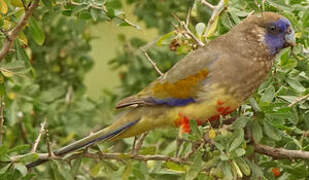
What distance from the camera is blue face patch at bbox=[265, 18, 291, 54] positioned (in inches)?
113

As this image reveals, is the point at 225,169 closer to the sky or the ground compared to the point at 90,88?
closer to the sky

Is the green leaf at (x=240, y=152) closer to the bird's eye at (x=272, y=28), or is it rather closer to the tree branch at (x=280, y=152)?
the tree branch at (x=280, y=152)

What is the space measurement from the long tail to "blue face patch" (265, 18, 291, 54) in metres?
0.74

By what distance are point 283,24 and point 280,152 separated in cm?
60

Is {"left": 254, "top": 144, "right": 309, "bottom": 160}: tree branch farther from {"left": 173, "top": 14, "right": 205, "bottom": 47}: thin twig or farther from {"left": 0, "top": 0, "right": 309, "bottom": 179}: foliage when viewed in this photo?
{"left": 173, "top": 14, "right": 205, "bottom": 47}: thin twig

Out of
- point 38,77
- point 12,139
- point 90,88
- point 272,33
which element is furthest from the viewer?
point 90,88

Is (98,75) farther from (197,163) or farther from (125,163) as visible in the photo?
(197,163)

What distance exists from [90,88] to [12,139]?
159 cm

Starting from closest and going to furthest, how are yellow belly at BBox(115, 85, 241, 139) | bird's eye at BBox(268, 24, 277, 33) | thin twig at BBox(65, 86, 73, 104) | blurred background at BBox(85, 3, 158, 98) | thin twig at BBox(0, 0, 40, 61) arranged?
thin twig at BBox(0, 0, 40, 61) < yellow belly at BBox(115, 85, 241, 139) < bird's eye at BBox(268, 24, 277, 33) < thin twig at BBox(65, 86, 73, 104) < blurred background at BBox(85, 3, 158, 98)

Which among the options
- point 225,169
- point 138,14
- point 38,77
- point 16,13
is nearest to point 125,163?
point 225,169

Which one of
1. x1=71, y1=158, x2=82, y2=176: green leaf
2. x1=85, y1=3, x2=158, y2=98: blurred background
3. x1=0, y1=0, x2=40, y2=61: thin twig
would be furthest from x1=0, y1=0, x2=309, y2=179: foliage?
x1=85, y1=3, x2=158, y2=98: blurred background

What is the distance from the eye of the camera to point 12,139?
144 inches

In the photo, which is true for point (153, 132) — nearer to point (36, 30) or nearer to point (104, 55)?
point (36, 30)

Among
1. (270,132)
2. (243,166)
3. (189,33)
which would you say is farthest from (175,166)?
(189,33)
